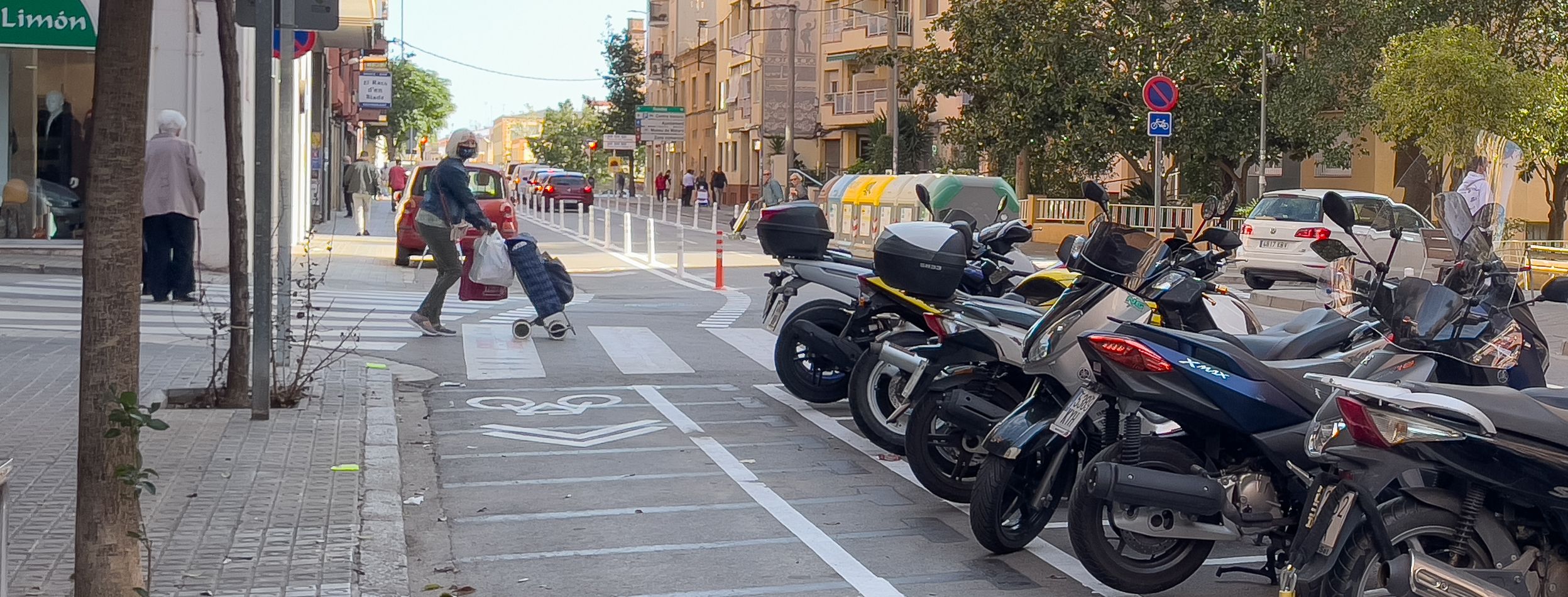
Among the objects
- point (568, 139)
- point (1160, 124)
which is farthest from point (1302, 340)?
point (568, 139)

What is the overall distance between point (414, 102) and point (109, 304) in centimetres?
7907

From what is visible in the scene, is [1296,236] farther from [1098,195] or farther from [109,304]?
[109,304]

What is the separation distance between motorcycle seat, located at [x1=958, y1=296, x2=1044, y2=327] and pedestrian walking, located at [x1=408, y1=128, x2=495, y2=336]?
20.5 feet

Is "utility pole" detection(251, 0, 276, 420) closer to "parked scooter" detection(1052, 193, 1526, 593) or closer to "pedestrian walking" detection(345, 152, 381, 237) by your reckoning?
"parked scooter" detection(1052, 193, 1526, 593)

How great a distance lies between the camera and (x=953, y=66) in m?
34.6

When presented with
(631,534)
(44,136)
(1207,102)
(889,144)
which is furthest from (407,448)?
(889,144)

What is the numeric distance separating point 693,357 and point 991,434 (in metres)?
6.57

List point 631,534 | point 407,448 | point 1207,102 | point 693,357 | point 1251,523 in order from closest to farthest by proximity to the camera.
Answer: point 1251,523, point 631,534, point 407,448, point 693,357, point 1207,102

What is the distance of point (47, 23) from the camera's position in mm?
17234

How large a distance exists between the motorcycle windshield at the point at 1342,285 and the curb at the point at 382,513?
373 cm

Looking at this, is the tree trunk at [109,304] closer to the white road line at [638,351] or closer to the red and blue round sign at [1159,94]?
the white road line at [638,351]

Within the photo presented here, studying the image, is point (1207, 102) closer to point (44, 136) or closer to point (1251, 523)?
point (44, 136)

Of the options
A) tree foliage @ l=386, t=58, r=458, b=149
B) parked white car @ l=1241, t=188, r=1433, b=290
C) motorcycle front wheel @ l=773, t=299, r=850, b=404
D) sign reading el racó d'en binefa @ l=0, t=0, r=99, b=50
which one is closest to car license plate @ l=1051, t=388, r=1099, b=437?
motorcycle front wheel @ l=773, t=299, r=850, b=404

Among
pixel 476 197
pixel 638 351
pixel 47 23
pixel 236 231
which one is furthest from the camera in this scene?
pixel 476 197
